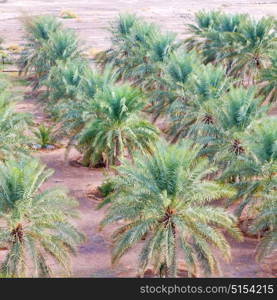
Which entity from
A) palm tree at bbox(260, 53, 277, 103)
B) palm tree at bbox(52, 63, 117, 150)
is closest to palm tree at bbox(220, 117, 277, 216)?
palm tree at bbox(52, 63, 117, 150)

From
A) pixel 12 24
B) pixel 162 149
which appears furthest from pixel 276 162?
pixel 12 24

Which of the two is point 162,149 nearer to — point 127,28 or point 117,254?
point 117,254

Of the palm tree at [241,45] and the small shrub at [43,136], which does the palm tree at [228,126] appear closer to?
the palm tree at [241,45]

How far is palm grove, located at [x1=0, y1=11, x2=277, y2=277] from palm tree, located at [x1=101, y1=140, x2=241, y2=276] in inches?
1.7

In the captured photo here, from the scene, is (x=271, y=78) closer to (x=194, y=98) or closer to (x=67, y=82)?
(x=194, y=98)

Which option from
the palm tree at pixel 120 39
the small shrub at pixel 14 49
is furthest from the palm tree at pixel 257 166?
the small shrub at pixel 14 49

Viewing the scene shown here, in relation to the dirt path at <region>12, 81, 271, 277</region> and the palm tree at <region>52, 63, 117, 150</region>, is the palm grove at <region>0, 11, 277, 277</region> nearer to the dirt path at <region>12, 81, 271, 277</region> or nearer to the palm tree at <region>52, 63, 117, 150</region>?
the palm tree at <region>52, 63, 117, 150</region>

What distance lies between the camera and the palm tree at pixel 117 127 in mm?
33844

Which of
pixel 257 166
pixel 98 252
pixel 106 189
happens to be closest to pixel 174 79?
pixel 106 189

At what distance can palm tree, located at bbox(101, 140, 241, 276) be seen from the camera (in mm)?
23375

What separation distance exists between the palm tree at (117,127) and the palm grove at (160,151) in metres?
0.06

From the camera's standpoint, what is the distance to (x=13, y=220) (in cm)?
2252

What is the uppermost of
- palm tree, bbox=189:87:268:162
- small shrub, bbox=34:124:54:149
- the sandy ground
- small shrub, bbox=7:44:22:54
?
palm tree, bbox=189:87:268:162

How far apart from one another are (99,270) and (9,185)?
7.07 m
